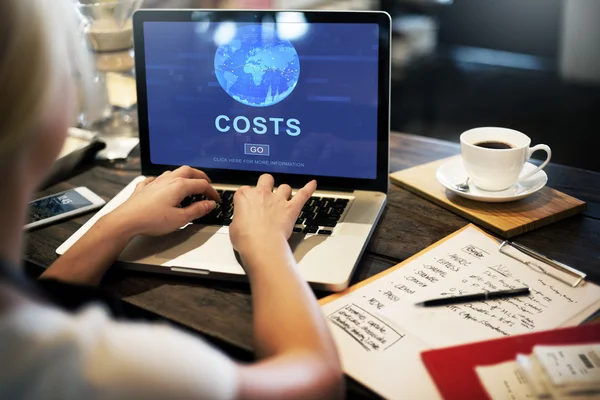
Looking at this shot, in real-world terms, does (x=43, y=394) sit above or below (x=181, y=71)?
below

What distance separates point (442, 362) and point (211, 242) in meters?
0.44

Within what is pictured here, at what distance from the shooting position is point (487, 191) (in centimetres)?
112

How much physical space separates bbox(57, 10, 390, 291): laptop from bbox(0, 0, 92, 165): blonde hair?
446 millimetres

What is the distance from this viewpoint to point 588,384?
669 millimetres

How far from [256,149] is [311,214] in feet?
0.63

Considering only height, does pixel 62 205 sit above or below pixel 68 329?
below

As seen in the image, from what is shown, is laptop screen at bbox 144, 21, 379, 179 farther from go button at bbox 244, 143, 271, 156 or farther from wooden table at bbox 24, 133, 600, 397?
wooden table at bbox 24, 133, 600, 397

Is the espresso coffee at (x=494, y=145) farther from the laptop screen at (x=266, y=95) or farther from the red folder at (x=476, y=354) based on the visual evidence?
the red folder at (x=476, y=354)

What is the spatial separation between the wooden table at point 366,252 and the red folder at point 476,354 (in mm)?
92

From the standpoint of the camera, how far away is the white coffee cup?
107 centimetres

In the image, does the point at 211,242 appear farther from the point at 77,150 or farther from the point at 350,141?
the point at 77,150

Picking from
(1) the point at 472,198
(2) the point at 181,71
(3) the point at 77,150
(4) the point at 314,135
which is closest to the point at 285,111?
(4) the point at 314,135

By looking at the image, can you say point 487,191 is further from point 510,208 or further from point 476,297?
point 476,297

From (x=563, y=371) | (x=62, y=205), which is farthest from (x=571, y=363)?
(x=62, y=205)
